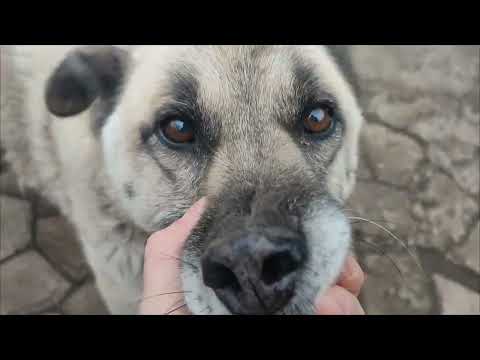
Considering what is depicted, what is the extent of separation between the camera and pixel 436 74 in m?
4.07

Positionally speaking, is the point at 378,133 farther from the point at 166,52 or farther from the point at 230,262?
the point at 230,262

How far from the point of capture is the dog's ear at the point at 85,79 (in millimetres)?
2082

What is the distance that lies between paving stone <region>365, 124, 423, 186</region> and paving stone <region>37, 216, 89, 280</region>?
2364 millimetres

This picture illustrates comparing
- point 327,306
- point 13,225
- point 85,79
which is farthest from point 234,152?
point 13,225

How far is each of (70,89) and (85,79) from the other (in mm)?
80

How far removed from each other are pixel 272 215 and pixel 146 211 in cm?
76

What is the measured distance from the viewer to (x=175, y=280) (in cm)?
175

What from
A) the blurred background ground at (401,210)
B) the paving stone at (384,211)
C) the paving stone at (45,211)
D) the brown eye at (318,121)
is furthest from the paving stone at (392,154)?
the paving stone at (45,211)

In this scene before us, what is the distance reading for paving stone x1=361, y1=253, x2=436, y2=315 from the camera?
127 inches

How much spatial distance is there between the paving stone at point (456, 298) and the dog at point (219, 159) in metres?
1.47

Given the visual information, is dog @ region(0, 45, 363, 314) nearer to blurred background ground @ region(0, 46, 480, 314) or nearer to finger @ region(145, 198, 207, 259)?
finger @ region(145, 198, 207, 259)

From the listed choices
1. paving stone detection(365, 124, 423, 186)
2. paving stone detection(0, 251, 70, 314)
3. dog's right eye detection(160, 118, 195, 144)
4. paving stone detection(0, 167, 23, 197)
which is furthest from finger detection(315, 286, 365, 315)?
paving stone detection(0, 167, 23, 197)
